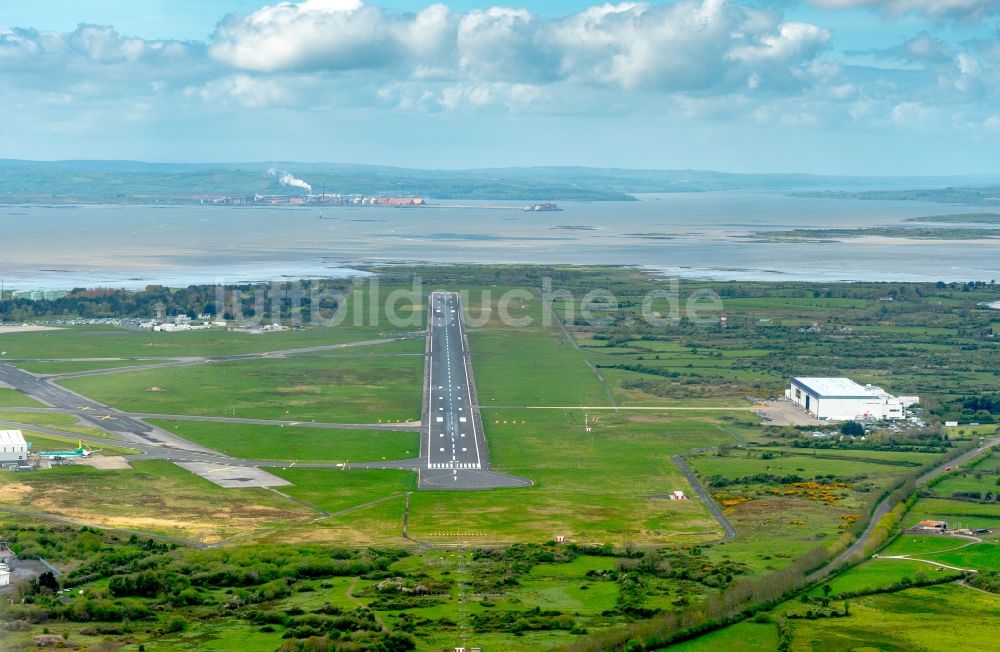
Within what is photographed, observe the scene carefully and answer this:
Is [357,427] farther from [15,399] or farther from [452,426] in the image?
[15,399]

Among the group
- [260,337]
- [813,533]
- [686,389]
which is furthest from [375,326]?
[813,533]

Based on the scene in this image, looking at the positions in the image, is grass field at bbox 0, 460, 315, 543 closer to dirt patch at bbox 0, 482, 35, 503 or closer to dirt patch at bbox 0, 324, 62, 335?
dirt patch at bbox 0, 482, 35, 503

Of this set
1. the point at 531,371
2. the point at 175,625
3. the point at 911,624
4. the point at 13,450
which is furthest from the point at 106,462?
the point at 911,624

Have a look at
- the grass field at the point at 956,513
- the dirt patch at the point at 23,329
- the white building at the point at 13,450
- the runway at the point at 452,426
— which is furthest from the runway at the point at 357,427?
the dirt patch at the point at 23,329

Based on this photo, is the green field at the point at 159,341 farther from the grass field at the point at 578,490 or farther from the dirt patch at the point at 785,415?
the dirt patch at the point at 785,415

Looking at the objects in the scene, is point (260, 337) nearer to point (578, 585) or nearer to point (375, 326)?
point (375, 326)

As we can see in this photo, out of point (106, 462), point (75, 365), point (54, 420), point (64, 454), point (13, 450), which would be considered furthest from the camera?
point (75, 365)
